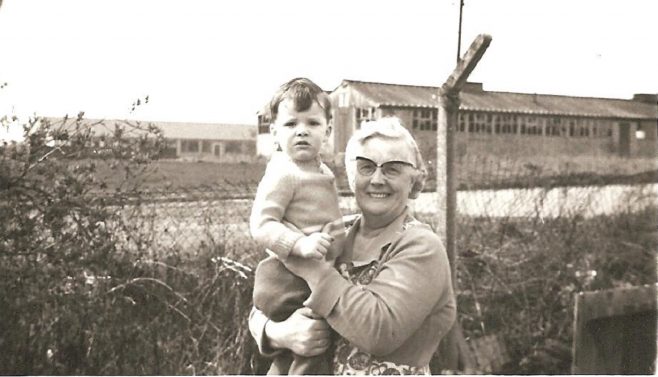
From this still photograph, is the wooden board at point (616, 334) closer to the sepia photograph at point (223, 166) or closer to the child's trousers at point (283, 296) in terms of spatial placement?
the sepia photograph at point (223, 166)

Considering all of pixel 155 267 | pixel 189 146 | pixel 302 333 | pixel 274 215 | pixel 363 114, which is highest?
pixel 363 114

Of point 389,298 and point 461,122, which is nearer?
point 389,298

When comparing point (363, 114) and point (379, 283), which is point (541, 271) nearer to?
point (363, 114)

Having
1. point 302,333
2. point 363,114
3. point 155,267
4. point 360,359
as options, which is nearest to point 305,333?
point 302,333

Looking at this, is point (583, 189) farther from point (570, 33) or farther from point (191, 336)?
point (191, 336)

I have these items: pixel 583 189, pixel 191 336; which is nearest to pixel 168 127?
pixel 191 336

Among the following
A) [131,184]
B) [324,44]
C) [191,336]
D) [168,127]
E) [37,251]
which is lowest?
[191,336]
